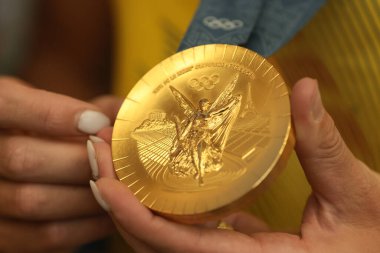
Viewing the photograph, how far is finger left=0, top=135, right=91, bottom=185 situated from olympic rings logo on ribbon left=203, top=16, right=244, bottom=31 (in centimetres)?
24

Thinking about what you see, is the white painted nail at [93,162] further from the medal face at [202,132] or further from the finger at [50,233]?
the finger at [50,233]

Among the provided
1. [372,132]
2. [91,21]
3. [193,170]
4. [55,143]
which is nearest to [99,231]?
[55,143]

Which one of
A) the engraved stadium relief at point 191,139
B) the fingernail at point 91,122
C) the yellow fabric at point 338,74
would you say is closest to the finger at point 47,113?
the fingernail at point 91,122

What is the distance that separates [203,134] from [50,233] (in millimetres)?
291

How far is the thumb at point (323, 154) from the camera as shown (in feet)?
1.25

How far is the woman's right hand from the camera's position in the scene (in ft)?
1.77

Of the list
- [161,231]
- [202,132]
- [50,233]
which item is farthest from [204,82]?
[50,233]

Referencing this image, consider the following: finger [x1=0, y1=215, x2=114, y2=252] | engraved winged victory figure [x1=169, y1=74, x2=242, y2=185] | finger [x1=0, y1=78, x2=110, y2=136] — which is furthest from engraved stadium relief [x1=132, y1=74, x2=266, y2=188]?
finger [x1=0, y1=215, x2=114, y2=252]

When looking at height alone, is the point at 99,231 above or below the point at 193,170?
below

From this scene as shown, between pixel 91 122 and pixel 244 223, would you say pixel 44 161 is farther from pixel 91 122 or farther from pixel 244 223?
pixel 244 223

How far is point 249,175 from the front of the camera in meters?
0.37

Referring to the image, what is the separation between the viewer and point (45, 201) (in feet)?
1.84

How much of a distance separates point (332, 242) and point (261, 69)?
173 millimetres

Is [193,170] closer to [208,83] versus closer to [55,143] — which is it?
[208,83]
